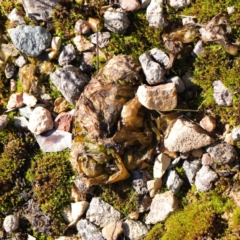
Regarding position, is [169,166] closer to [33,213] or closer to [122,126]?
[122,126]

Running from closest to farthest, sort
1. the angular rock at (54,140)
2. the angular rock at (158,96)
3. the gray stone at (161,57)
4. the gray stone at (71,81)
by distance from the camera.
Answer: the angular rock at (158,96) → the gray stone at (161,57) → the gray stone at (71,81) → the angular rock at (54,140)

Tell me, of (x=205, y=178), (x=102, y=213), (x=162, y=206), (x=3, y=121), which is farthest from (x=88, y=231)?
(x=3, y=121)

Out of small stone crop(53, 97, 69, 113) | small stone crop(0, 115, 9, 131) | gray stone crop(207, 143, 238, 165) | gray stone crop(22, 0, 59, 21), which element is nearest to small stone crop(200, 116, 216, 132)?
gray stone crop(207, 143, 238, 165)

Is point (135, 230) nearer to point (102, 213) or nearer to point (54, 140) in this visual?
point (102, 213)

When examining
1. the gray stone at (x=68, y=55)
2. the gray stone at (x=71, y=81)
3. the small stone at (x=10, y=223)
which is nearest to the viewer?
the gray stone at (x=71, y=81)

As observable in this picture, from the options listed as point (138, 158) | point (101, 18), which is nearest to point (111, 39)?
point (101, 18)

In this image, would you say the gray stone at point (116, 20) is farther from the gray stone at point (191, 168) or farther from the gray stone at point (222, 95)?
the gray stone at point (191, 168)

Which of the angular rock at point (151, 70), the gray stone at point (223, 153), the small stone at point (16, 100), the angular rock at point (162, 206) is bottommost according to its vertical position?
the angular rock at point (162, 206)

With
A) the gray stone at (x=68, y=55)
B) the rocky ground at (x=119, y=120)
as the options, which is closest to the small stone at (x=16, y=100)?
the rocky ground at (x=119, y=120)
